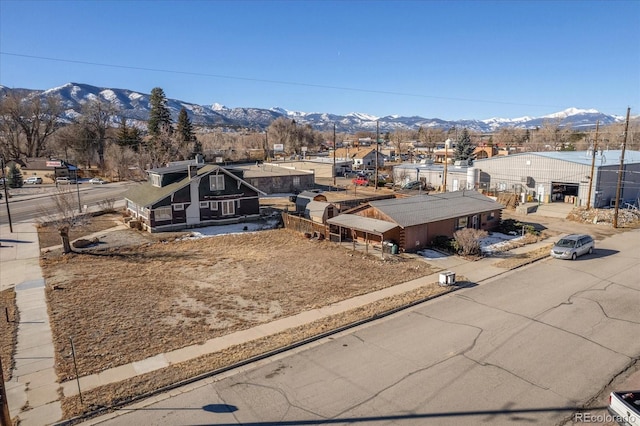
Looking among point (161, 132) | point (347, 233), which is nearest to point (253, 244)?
point (347, 233)

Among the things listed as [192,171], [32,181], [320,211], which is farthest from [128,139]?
[320,211]

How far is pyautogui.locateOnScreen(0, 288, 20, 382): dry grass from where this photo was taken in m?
14.2

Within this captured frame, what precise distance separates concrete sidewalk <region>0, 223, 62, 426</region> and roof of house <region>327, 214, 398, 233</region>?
18.9m

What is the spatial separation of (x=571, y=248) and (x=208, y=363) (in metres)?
24.3

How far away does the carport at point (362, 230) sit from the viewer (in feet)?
92.5

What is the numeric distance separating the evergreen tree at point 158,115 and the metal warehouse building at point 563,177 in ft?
232

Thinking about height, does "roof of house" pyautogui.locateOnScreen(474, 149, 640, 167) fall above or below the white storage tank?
above

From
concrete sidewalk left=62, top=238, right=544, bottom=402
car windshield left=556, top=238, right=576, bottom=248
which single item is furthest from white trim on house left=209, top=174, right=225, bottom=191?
car windshield left=556, top=238, right=576, bottom=248

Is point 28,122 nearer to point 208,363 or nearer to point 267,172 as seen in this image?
point 267,172

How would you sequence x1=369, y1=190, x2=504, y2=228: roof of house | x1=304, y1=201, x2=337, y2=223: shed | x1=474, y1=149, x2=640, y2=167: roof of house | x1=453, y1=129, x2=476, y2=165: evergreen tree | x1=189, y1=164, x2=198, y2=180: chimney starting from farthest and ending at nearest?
x1=453, y1=129, x2=476, y2=165: evergreen tree < x1=474, y1=149, x2=640, y2=167: roof of house < x1=189, y1=164, x2=198, y2=180: chimney < x1=304, y1=201, x2=337, y2=223: shed < x1=369, y1=190, x2=504, y2=228: roof of house

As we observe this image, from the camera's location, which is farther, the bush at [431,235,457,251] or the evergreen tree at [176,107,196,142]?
the evergreen tree at [176,107,196,142]

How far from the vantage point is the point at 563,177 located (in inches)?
1843

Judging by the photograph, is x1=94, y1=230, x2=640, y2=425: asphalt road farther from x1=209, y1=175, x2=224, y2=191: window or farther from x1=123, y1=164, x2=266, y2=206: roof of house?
x1=123, y1=164, x2=266, y2=206: roof of house

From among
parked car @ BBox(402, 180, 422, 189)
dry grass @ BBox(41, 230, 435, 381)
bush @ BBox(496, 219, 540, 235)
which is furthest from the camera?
parked car @ BBox(402, 180, 422, 189)
